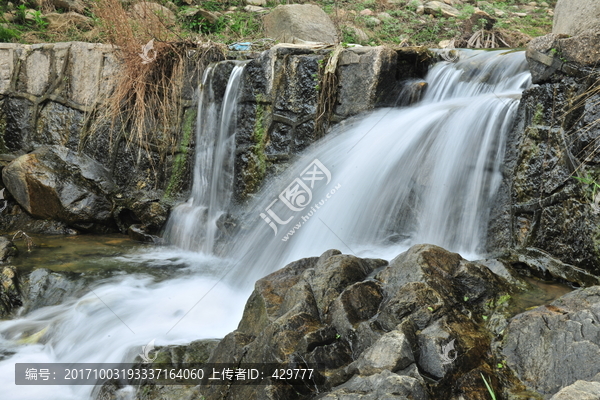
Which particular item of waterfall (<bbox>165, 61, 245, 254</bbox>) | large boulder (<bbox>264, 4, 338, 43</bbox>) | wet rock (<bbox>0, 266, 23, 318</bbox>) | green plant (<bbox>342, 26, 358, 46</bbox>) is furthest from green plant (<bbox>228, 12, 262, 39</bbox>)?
wet rock (<bbox>0, 266, 23, 318</bbox>)

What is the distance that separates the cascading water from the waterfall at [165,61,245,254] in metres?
0.02

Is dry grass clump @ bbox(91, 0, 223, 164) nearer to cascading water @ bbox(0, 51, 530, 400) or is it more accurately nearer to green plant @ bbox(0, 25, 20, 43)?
cascading water @ bbox(0, 51, 530, 400)

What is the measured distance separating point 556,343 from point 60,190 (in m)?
5.26

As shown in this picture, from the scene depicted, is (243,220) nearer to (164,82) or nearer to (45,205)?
(164,82)

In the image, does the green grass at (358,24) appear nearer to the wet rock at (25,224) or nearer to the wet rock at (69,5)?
the wet rock at (69,5)

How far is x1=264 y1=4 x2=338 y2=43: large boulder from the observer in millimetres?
7238

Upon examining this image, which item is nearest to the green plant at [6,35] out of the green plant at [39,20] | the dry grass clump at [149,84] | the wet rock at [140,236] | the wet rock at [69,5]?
the green plant at [39,20]

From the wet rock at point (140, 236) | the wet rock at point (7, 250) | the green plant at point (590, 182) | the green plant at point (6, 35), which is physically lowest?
the wet rock at point (140, 236)

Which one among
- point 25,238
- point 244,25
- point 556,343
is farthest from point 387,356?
point 244,25

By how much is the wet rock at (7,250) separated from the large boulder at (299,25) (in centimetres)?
428

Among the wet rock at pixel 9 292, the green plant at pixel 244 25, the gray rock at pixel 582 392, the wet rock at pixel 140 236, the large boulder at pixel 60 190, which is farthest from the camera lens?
the green plant at pixel 244 25

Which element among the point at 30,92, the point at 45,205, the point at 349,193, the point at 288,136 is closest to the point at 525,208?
the point at 349,193

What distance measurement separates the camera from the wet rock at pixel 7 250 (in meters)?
4.63

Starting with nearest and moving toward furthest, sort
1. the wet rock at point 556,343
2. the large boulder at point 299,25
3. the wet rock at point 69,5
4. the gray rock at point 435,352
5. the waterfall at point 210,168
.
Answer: the wet rock at point 556,343 → the gray rock at point 435,352 → the waterfall at point 210,168 → the large boulder at point 299,25 → the wet rock at point 69,5
